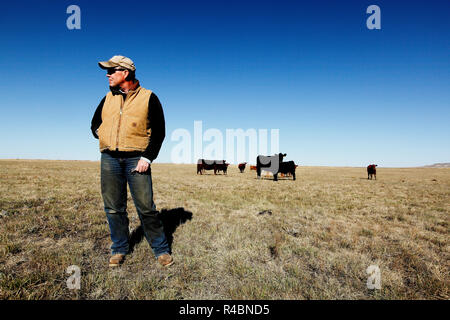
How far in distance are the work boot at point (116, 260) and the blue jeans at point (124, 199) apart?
0.43 ft

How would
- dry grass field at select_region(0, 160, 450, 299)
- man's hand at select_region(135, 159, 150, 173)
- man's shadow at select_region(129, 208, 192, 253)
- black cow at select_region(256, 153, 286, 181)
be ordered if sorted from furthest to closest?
black cow at select_region(256, 153, 286, 181) → man's shadow at select_region(129, 208, 192, 253) → man's hand at select_region(135, 159, 150, 173) → dry grass field at select_region(0, 160, 450, 299)

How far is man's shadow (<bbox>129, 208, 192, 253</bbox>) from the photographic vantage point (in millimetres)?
3926

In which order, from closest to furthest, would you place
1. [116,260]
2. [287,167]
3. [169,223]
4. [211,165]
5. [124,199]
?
[116,260] → [124,199] → [169,223] → [287,167] → [211,165]

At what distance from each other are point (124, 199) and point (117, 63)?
2089 millimetres

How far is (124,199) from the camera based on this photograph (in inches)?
127

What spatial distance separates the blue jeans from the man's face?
1097 mm

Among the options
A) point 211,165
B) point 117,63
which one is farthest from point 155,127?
point 211,165

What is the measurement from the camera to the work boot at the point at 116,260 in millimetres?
2955

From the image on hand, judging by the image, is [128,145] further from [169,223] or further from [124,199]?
[169,223]

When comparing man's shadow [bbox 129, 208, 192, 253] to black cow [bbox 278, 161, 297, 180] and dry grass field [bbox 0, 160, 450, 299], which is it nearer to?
dry grass field [bbox 0, 160, 450, 299]

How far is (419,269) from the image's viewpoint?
300cm

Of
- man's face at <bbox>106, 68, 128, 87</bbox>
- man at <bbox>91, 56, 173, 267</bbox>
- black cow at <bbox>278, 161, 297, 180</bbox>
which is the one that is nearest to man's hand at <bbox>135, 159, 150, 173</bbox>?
man at <bbox>91, 56, 173, 267</bbox>

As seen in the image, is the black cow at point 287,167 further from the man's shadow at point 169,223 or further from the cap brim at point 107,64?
the cap brim at point 107,64
